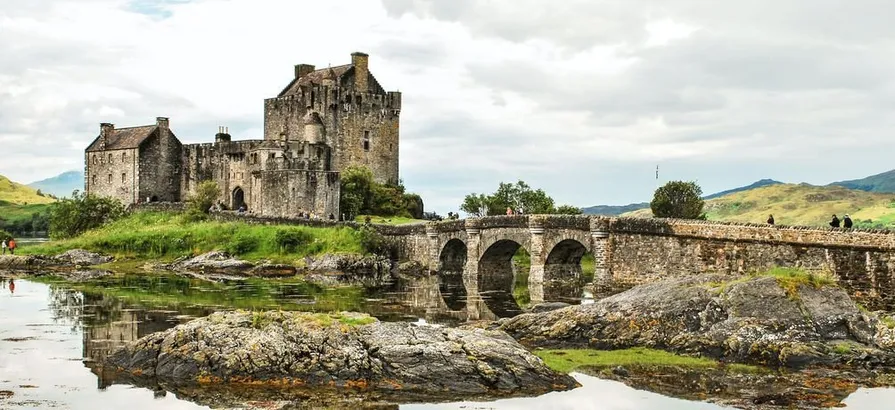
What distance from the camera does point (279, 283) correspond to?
170ft

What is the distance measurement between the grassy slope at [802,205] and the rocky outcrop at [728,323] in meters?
52.6

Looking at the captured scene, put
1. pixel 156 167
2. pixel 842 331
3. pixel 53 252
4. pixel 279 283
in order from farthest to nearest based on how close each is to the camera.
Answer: pixel 156 167
pixel 53 252
pixel 279 283
pixel 842 331

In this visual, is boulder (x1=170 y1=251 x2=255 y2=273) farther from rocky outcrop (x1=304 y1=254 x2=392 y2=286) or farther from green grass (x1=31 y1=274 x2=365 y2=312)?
green grass (x1=31 y1=274 x2=365 y2=312)

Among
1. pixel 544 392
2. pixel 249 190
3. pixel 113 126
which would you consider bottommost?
pixel 544 392

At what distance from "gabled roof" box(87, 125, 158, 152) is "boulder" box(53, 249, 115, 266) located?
15.9m

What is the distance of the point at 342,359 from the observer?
23.2 meters

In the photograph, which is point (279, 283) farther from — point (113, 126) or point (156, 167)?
point (113, 126)

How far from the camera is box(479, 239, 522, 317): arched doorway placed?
45.3 meters

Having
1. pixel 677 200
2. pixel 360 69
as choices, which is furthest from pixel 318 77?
pixel 677 200

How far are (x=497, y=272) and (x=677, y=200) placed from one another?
21.2 m

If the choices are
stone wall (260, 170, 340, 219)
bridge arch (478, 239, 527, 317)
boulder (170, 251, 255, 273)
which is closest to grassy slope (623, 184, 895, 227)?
bridge arch (478, 239, 527, 317)

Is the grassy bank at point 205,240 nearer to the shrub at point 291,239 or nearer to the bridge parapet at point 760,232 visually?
the shrub at point 291,239

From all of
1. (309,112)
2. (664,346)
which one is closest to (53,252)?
(309,112)

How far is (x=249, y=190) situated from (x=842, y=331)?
5854 cm
